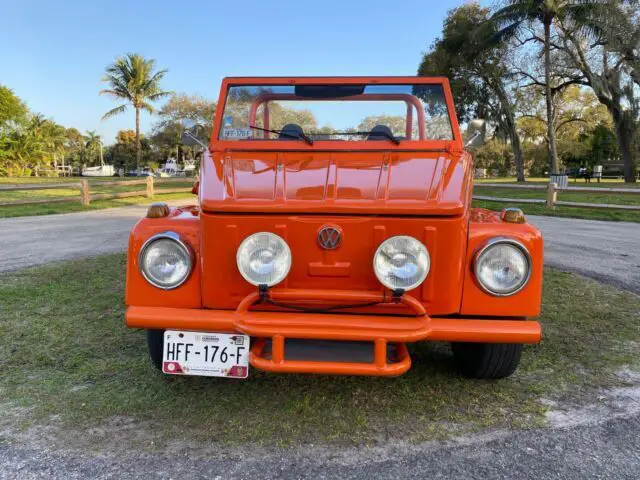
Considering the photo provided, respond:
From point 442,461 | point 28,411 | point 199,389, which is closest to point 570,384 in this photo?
point 442,461

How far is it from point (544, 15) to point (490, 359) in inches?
927

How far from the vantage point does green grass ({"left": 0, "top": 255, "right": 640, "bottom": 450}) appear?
2303 millimetres

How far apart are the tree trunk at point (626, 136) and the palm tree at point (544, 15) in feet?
14.2

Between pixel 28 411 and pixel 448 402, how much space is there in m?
2.16

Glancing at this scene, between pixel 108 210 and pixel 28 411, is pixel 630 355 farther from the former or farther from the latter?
pixel 108 210

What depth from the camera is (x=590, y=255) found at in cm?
695

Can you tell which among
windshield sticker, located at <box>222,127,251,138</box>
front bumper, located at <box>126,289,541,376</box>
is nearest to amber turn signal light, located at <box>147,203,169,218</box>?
front bumper, located at <box>126,289,541,376</box>

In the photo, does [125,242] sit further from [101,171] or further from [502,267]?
[101,171]

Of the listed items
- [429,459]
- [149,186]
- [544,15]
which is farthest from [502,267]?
[544,15]

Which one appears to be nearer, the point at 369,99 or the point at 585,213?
the point at 369,99

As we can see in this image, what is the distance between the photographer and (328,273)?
2312 mm

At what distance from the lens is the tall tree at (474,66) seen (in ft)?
81.8

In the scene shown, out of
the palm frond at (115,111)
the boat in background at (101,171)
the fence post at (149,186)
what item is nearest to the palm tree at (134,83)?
the palm frond at (115,111)

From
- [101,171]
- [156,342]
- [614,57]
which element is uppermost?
[614,57]
